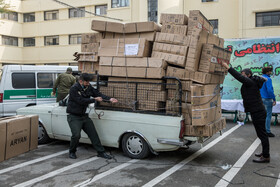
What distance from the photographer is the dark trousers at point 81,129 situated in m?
5.92

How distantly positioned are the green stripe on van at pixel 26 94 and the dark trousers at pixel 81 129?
470 centimetres

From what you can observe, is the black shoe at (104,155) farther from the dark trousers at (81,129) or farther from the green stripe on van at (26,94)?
the green stripe on van at (26,94)

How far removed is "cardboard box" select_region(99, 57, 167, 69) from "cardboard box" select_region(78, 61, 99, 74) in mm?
288

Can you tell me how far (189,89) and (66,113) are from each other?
112 inches

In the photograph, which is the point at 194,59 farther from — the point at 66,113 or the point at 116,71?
the point at 66,113

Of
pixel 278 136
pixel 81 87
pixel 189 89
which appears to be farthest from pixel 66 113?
pixel 278 136

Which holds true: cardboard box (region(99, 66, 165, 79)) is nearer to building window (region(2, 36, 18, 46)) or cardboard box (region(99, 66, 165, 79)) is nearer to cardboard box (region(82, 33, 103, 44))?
cardboard box (region(82, 33, 103, 44))

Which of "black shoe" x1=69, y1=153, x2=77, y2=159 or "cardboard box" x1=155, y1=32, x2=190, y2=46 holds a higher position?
"cardboard box" x1=155, y1=32, x2=190, y2=46

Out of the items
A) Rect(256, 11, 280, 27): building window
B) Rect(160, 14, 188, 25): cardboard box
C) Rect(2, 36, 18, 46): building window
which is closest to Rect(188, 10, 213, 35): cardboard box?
Rect(160, 14, 188, 25): cardboard box

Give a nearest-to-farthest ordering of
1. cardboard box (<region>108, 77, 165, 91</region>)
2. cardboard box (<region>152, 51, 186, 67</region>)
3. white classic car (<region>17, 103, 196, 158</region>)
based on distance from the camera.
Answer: white classic car (<region>17, 103, 196, 158</region>), cardboard box (<region>152, 51, 186, 67</region>), cardboard box (<region>108, 77, 165, 91</region>)

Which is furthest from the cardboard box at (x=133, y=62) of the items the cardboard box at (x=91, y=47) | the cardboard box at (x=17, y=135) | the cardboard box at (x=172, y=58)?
the cardboard box at (x=17, y=135)

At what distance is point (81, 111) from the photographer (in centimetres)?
597

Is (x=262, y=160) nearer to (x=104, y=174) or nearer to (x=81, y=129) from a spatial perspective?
(x=104, y=174)

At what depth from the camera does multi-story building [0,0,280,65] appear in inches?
824
